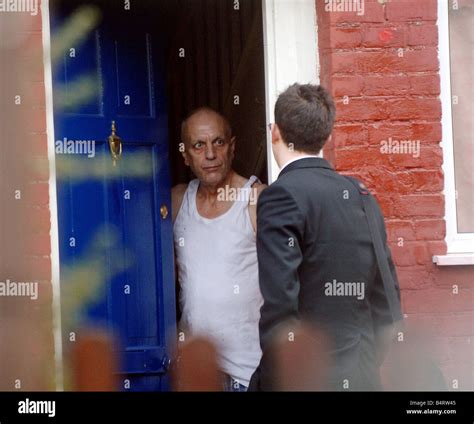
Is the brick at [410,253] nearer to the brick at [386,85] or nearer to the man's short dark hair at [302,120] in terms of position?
the brick at [386,85]

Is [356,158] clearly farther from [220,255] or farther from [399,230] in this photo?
[220,255]

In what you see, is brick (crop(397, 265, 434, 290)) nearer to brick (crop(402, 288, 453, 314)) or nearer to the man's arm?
brick (crop(402, 288, 453, 314))

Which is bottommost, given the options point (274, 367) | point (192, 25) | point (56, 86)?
point (274, 367)

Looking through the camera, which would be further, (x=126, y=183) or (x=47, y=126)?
(x=126, y=183)

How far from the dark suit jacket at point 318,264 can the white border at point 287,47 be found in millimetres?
1168

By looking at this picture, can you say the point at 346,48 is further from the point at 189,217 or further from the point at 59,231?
the point at 59,231

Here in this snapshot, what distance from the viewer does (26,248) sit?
4.89 meters

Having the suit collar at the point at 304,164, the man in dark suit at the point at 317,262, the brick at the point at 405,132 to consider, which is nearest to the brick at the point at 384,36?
the brick at the point at 405,132

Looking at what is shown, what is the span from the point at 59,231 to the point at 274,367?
167 centimetres

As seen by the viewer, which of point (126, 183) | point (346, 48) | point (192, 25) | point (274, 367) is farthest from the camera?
point (192, 25)

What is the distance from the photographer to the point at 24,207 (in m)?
4.89

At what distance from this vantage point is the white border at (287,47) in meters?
5.19
